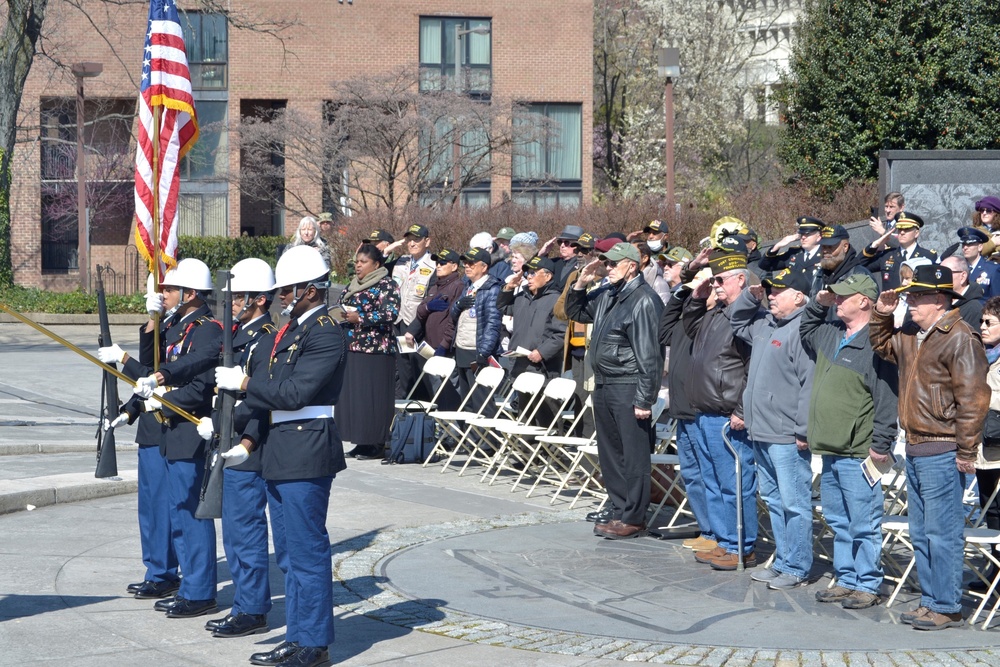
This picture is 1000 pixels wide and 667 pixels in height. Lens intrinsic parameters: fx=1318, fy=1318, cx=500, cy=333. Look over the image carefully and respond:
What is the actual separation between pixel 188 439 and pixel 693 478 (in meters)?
3.55

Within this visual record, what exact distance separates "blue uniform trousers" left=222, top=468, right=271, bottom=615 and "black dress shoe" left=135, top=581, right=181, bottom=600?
2.90ft

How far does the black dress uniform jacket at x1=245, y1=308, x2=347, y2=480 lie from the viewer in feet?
21.2

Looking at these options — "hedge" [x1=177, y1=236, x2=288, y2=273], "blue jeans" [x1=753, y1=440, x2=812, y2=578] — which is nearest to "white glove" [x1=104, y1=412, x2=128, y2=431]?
"blue jeans" [x1=753, y1=440, x2=812, y2=578]

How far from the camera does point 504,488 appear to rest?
11.7 m

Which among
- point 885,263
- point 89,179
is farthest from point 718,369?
point 89,179

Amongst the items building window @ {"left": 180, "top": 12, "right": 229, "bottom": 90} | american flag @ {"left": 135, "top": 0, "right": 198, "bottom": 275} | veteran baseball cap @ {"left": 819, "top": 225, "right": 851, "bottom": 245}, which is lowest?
veteran baseball cap @ {"left": 819, "top": 225, "right": 851, "bottom": 245}

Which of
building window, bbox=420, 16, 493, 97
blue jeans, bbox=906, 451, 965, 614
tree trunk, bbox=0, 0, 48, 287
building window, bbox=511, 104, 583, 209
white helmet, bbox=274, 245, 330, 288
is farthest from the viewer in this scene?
building window, bbox=420, 16, 493, 97

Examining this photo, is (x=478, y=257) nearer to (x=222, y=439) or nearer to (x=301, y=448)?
(x=222, y=439)

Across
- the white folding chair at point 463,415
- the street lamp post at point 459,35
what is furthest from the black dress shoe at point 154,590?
the street lamp post at point 459,35

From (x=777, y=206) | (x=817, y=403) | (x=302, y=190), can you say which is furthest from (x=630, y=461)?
(x=302, y=190)

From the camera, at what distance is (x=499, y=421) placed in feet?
39.0

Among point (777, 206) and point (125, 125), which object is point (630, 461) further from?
point (125, 125)

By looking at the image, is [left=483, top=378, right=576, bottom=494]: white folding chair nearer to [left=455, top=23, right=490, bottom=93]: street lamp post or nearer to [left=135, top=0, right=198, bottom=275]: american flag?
[left=135, top=0, right=198, bottom=275]: american flag

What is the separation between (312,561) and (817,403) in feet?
10.1
